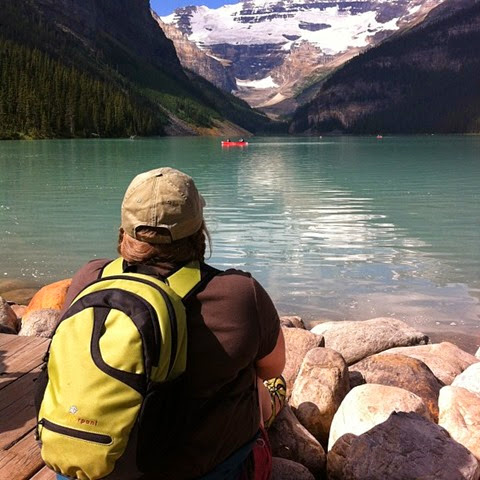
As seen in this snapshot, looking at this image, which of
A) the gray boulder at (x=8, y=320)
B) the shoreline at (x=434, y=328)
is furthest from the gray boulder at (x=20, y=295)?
the gray boulder at (x=8, y=320)

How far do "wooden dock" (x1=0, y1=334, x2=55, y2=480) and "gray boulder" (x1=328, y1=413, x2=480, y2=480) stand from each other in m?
2.23

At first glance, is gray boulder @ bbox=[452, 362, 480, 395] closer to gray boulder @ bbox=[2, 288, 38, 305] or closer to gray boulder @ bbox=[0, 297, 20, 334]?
gray boulder @ bbox=[0, 297, 20, 334]

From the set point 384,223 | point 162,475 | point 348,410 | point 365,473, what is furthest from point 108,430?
point 384,223

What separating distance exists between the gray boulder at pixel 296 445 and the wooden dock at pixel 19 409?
76.6 inches

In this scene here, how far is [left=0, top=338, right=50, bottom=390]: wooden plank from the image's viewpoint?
→ 17.6ft

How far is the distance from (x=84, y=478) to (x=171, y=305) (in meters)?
0.95

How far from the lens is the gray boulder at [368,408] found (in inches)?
197

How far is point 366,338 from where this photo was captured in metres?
8.15

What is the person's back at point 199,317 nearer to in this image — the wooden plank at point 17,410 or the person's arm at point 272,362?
the person's arm at point 272,362

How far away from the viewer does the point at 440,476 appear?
436 cm

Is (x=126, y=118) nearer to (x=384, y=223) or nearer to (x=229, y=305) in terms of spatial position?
(x=384, y=223)

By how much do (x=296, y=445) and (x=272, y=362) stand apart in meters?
1.92

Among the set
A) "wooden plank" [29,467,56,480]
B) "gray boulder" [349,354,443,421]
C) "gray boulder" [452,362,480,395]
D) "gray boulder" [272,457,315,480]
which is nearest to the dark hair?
"wooden plank" [29,467,56,480]

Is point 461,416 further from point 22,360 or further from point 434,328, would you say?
point 434,328
